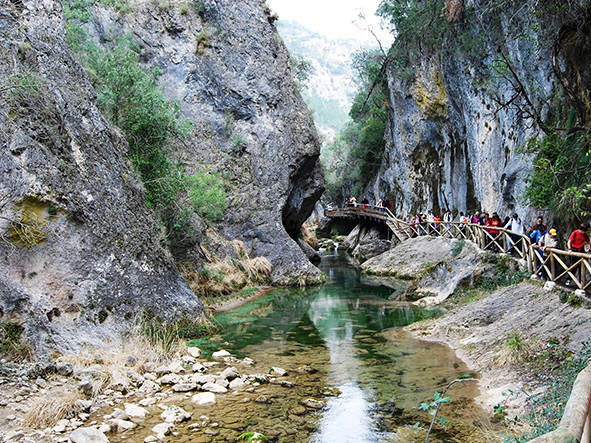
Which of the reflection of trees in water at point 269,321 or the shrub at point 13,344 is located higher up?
the shrub at point 13,344

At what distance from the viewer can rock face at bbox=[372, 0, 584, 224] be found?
60.5ft

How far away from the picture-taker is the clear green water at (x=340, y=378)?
7.10m

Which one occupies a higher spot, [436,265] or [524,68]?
[524,68]

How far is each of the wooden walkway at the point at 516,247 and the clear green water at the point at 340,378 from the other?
3.16 metres

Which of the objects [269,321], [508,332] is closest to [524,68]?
[508,332]

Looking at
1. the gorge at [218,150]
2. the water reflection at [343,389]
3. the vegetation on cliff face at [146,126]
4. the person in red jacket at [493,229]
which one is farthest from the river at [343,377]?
the person in red jacket at [493,229]

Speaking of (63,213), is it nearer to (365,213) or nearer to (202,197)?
(202,197)

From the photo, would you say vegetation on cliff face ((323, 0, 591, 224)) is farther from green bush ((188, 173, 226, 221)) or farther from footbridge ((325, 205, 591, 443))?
green bush ((188, 173, 226, 221))

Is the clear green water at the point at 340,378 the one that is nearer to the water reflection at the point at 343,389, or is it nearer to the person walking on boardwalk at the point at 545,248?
the water reflection at the point at 343,389

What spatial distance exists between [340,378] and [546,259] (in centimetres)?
622

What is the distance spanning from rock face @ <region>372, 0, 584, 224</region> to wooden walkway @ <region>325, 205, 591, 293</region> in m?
1.49

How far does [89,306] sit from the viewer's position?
10.5m

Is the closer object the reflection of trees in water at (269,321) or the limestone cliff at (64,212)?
the limestone cliff at (64,212)

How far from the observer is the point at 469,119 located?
26.6 meters
